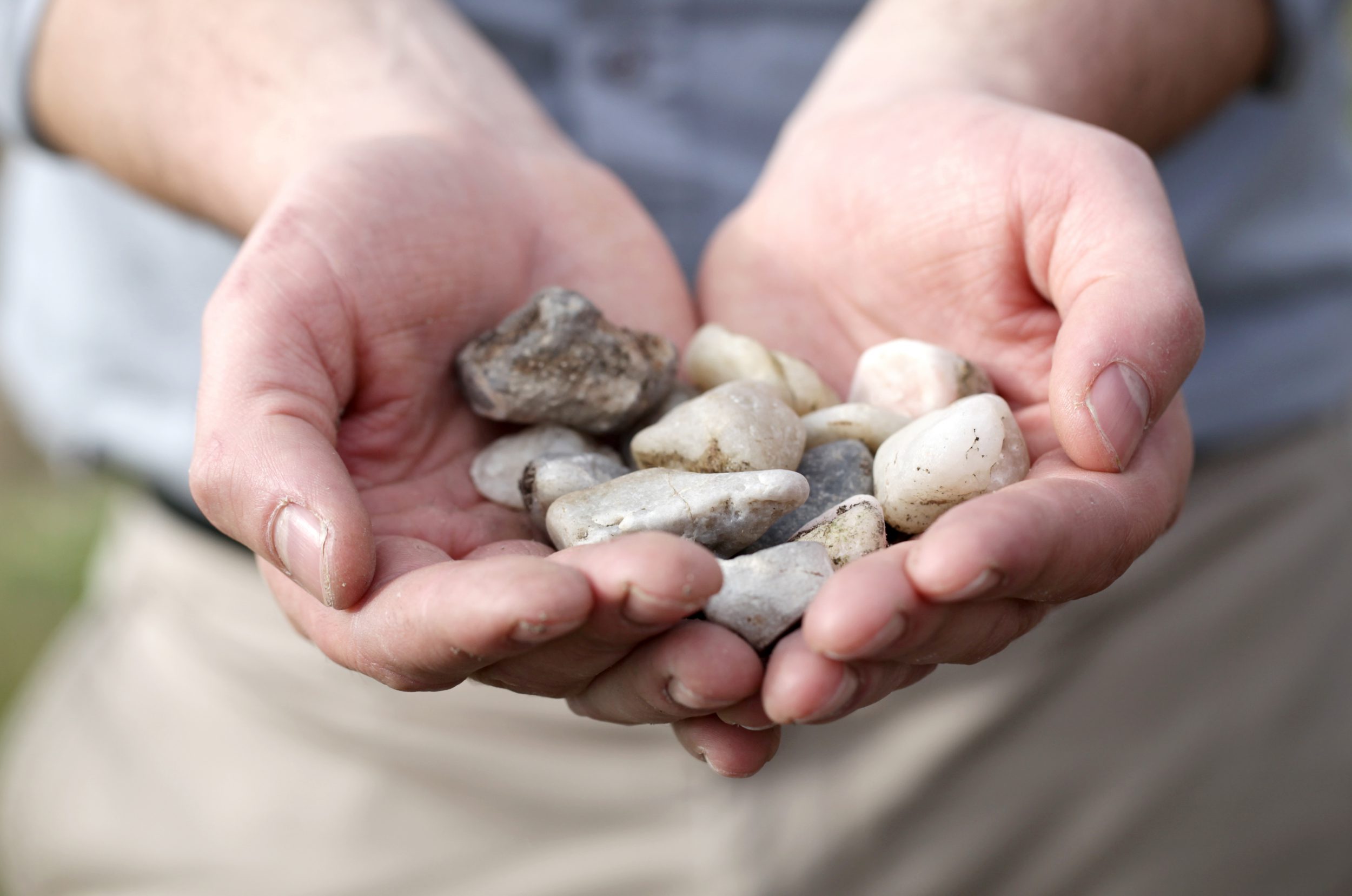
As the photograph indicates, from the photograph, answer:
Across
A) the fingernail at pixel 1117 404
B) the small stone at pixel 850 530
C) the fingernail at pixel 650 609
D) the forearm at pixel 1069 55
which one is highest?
the forearm at pixel 1069 55

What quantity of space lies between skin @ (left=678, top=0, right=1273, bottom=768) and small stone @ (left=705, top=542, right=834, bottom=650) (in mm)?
44

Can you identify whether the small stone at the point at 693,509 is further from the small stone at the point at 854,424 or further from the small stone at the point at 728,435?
the small stone at the point at 854,424

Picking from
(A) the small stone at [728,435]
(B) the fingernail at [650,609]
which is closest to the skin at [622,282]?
(B) the fingernail at [650,609]

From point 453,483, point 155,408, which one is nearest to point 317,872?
point 155,408

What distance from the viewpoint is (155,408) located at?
1.80m

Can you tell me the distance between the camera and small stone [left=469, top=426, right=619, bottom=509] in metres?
1.24

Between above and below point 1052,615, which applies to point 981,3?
above

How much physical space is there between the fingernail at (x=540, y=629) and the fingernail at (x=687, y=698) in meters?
0.11

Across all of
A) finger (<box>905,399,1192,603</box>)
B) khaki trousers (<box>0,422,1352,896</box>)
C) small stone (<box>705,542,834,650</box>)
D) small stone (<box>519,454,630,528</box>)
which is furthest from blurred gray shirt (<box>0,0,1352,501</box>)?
small stone (<box>705,542,834,650</box>)

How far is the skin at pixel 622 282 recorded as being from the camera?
878 millimetres

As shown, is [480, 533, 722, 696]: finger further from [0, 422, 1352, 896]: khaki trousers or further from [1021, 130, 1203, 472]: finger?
[0, 422, 1352, 896]: khaki trousers

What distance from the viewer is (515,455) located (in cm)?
129

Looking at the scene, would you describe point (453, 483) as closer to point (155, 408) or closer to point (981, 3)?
point (155, 408)

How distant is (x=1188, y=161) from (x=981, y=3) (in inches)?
17.9
